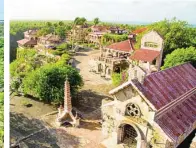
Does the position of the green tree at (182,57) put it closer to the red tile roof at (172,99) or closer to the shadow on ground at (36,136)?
the red tile roof at (172,99)

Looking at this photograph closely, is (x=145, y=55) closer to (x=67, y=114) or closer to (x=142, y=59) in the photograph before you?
(x=142, y=59)

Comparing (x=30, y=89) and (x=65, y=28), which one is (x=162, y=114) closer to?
(x=30, y=89)

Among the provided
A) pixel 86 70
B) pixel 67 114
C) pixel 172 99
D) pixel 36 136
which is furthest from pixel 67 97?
pixel 86 70

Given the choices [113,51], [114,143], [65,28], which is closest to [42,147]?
[114,143]

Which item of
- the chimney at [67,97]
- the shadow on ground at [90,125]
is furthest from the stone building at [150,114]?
the chimney at [67,97]

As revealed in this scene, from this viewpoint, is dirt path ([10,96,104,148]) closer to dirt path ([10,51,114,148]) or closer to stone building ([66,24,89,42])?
dirt path ([10,51,114,148])

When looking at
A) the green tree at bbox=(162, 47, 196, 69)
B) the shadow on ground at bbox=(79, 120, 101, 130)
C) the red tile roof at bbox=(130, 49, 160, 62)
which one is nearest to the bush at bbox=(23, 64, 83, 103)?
the shadow on ground at bbox=(79, 120, 101, 130)
